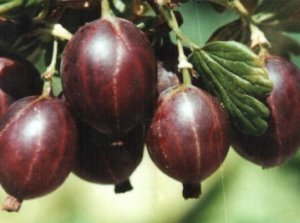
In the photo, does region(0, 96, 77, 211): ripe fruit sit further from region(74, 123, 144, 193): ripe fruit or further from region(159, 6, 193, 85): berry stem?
region(159, 6, 193, 85): berry stem

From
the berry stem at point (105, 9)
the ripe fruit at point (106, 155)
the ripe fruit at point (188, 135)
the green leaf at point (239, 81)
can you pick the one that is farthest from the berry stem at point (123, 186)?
the berry stem at point (105, 9)

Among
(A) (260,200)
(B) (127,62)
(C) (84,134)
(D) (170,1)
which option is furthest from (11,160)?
(A) (260,200)

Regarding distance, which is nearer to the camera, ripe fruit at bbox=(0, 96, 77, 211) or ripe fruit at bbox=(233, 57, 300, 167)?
ripe fruit at bbox=(0, 96, 77, 211)

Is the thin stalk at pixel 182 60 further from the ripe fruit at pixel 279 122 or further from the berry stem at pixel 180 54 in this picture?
the ripe fruit at pixel 279 122

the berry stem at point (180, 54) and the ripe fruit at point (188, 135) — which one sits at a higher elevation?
the berry stem at point (180, 54)

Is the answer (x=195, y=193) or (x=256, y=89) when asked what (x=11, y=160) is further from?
(x=256, y=89)

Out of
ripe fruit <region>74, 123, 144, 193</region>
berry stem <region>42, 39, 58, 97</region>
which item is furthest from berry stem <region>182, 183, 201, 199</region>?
berry stem <region>42, 39, 58, 97</region>
